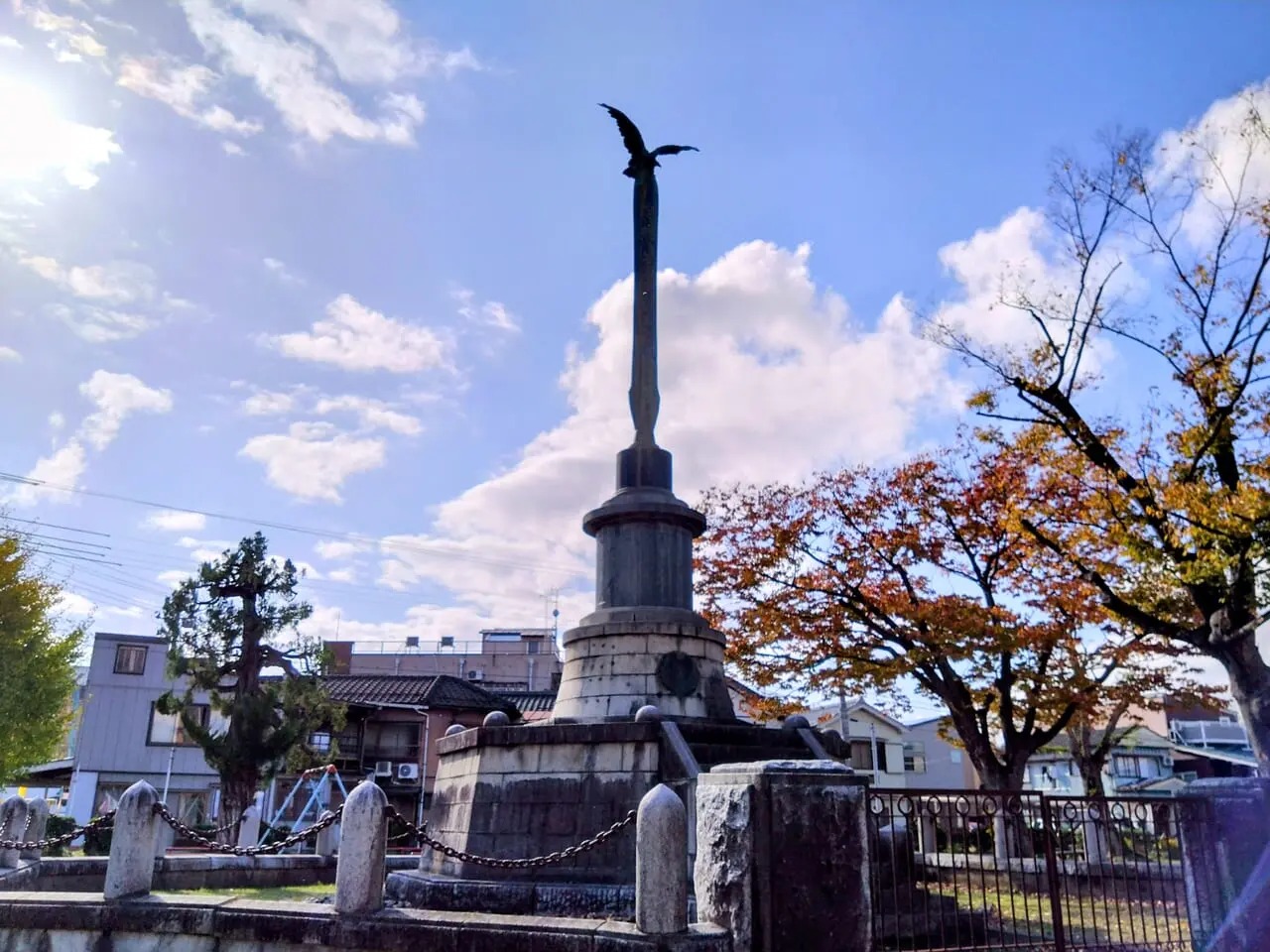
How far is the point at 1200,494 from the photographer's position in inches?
504

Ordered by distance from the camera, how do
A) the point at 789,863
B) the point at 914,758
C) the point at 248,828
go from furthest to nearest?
the point at 914,758 → the point at 248,828 → the point at 789,863

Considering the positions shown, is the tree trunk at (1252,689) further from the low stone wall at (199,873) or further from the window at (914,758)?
the window at (914,758)

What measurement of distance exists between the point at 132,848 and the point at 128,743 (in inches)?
1287

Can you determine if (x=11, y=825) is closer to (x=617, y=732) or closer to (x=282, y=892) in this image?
(x=282, y=892)

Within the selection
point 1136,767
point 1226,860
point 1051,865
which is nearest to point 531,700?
point 1136,767

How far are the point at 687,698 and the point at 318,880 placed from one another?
8.36 m

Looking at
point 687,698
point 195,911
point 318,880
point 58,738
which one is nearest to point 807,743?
point 687,698

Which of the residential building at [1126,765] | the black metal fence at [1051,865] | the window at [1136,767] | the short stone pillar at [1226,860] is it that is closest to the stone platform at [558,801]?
the black metal fence at [1051,865]

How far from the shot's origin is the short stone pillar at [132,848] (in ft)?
23.9

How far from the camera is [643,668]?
11383 mm

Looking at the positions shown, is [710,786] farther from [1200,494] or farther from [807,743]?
[1200,494]

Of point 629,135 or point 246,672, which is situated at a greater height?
point 629,135

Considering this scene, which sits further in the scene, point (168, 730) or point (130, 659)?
point (130, 659)

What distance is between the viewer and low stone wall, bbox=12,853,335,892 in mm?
11516
